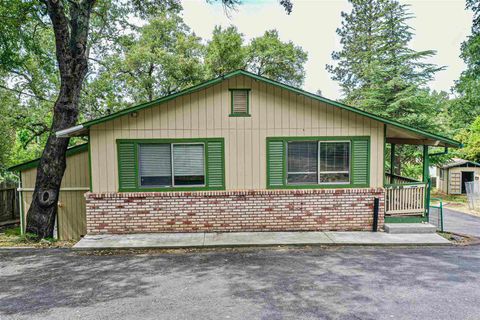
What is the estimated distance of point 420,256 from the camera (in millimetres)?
6848

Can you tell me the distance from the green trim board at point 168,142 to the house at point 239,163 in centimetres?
3

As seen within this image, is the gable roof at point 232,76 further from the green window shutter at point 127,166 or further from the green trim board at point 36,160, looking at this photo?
the green trim board at point 36,160

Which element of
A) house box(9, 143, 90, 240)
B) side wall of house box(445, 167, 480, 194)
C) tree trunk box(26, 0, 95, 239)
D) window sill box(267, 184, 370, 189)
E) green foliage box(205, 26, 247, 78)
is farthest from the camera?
green foliage box(205, 26, 247, 78)

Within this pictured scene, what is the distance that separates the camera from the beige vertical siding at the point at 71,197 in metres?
9.86

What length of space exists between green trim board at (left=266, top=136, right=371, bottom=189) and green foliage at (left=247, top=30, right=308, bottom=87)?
19.8 m

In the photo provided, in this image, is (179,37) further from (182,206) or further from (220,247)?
(220,247)

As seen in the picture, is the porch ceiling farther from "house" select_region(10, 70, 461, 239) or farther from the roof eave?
the roof eave

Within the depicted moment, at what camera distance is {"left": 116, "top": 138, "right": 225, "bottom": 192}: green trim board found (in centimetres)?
812

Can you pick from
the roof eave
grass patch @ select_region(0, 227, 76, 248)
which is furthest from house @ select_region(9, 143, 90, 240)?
the roof eave

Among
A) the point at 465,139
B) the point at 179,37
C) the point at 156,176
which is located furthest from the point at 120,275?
the point at 465,139

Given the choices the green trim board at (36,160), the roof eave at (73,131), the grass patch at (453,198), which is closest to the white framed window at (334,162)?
the roof eave at (73,131)

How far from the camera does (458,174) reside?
21703 mm

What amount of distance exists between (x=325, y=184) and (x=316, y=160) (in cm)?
70

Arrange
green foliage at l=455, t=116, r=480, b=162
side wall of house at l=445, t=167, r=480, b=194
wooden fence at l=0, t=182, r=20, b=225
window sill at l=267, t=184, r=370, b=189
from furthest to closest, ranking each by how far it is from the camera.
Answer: green foliage at l=455, t=116, r=480, b=162
side wall of house at l=445, t=167, r=480, b=194
wooden fence at l=0, t=182, r=20, b=225
window sill at l=267, t=184, r=370, b=189
